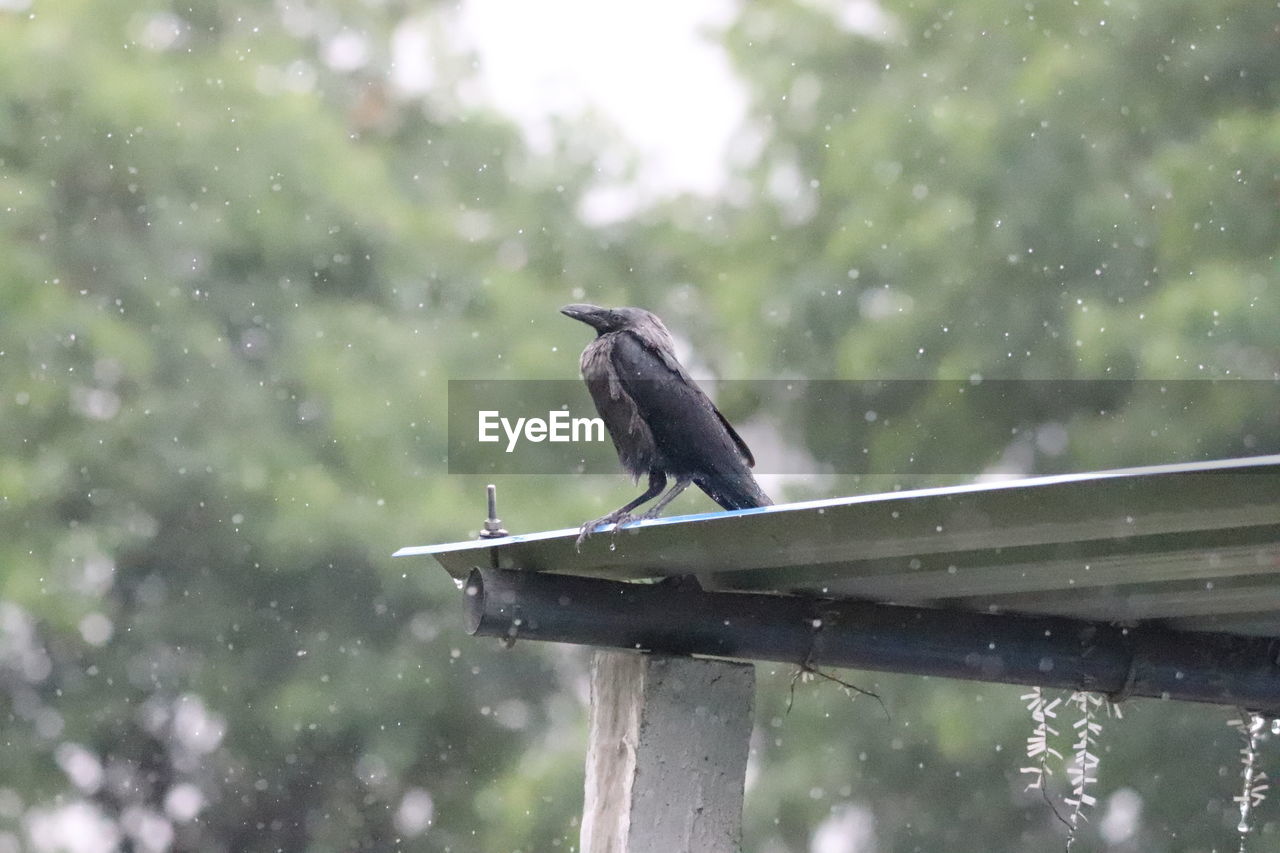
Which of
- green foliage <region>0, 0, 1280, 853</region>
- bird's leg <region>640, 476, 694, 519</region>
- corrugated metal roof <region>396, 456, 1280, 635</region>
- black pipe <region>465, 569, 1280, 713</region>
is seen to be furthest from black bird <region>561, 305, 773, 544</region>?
green foliage <region>0, 0, 1280, 853</region>

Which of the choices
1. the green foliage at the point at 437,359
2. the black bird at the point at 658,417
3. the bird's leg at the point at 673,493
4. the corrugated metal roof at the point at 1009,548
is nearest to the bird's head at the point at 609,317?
the black bird at the point at 658,417

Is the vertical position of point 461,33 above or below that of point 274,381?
above

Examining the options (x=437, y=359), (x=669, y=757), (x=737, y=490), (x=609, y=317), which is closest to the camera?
(x=669, y=757)

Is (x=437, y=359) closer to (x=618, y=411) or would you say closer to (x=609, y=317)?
(x=609, y=317)

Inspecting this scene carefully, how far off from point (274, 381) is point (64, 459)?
1.04m

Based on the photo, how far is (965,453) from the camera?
7207 millimetres

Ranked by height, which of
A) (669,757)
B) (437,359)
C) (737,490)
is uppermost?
(437,359)

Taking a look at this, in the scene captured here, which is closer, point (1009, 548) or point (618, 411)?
point (1009, 548)

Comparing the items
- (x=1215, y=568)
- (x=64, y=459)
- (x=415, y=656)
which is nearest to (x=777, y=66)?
(x=415, y=656)

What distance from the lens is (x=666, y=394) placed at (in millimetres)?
3523

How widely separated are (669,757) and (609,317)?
5.38ft

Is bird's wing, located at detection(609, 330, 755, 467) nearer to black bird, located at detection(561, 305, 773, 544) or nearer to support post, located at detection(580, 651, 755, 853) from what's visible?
black bird, located at detection(561, 305, 773, 544)

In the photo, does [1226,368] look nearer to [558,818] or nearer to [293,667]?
[558,818]

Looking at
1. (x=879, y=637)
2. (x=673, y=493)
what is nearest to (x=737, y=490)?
(x=673, y=493)
